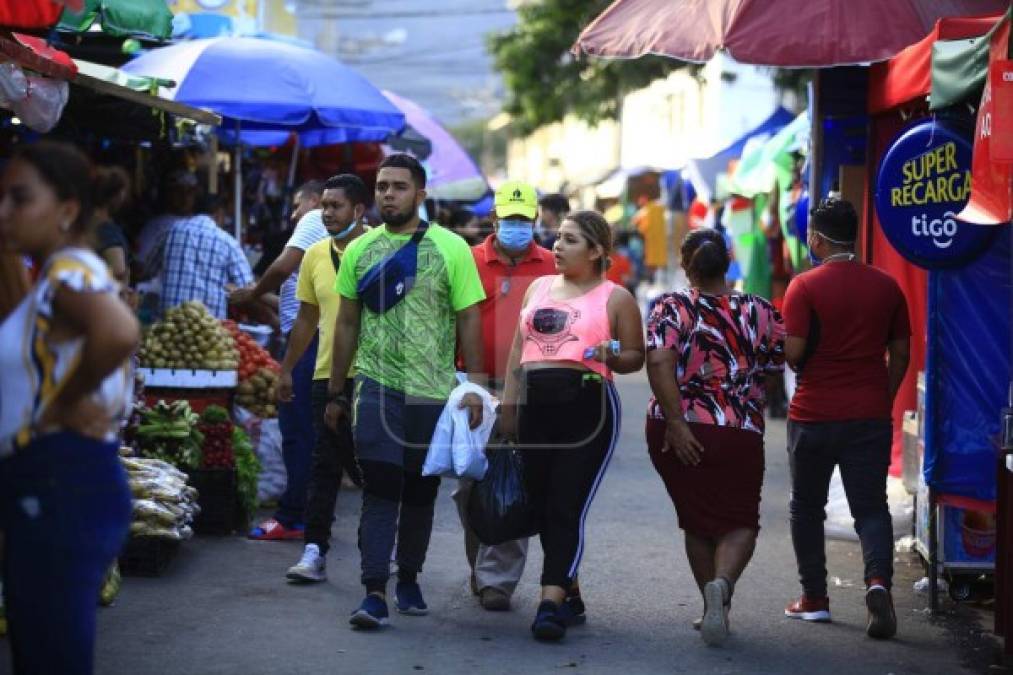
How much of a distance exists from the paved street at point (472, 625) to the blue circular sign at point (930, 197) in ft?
5.81

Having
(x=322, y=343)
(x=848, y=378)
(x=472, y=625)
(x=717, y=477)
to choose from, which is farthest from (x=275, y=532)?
(x=848, y=378)

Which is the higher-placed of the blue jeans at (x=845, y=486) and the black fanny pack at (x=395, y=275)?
the black fanny pack at (x=395, y=275)

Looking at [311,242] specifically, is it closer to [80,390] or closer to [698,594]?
[698,594]

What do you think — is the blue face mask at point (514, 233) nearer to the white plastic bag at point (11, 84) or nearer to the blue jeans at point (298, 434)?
the blue jeans at point (298, 434)

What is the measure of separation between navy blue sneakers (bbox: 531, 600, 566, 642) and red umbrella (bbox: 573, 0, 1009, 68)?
336 centimetres

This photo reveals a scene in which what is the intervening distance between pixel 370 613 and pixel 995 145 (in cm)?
326

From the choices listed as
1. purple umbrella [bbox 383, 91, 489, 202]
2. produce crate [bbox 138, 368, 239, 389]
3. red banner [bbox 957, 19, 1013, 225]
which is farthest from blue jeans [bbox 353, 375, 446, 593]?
purple umbrella [bbox 383, 91, 489, 202]

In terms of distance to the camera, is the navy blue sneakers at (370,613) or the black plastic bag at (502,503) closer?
the navy blue sneakers at (370,613)

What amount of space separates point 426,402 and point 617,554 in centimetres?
261

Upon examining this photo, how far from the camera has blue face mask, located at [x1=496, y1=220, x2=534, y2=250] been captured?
7.68 metres

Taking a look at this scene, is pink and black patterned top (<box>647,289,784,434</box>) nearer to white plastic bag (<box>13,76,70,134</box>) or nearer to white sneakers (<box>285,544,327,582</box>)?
white sneakers (<box>285,544,327,582</box>)

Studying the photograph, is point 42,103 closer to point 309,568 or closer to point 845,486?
point 309,568

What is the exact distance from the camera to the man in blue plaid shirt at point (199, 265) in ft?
36.1

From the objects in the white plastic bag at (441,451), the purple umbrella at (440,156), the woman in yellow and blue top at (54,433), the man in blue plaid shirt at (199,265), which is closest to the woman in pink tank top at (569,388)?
the white plastic bag at (441,451)
